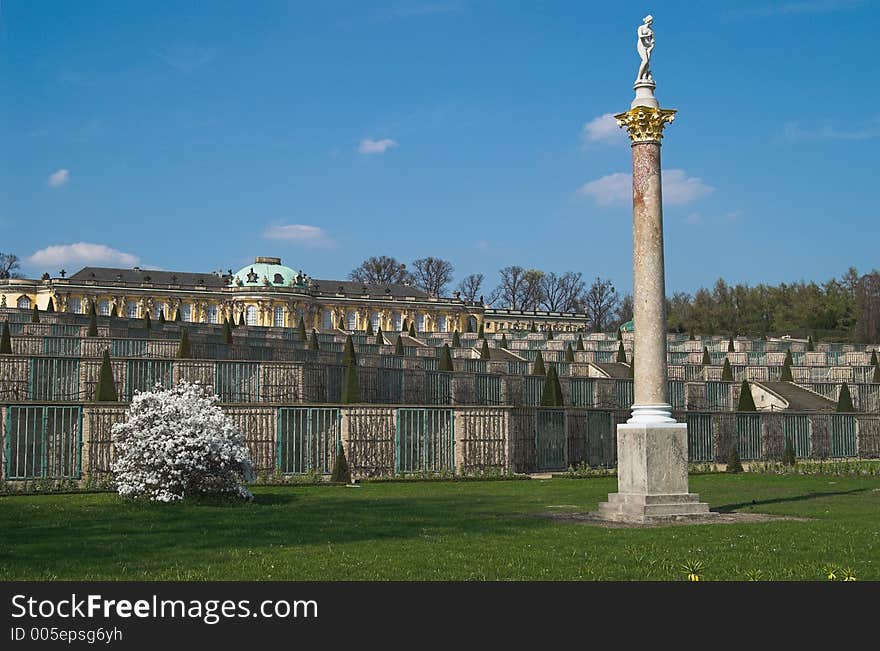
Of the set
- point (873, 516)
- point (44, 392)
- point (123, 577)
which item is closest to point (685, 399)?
point (44, 392)

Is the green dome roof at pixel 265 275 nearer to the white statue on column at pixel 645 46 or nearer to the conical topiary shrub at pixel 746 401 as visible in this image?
the conical topiary shrub at pixel 746 401

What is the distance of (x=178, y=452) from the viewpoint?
19422 mm

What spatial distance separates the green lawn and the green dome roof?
130 meters

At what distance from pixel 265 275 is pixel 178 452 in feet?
443

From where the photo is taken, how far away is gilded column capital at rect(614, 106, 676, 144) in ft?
61.4

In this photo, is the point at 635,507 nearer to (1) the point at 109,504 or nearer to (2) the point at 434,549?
(2) the point at 434,549

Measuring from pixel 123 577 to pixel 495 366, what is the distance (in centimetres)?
4501

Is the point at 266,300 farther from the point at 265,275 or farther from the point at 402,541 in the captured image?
the point at 402,541

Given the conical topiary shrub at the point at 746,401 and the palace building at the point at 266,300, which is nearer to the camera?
the conical topiary shrub at the point at 746,401

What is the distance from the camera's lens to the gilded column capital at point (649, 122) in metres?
18.7

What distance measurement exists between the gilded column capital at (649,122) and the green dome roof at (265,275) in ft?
436

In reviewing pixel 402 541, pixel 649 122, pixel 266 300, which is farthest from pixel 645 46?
pixel 266 300

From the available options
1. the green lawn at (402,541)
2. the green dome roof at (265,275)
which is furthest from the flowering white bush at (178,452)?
the green dome roof at (265,275)
